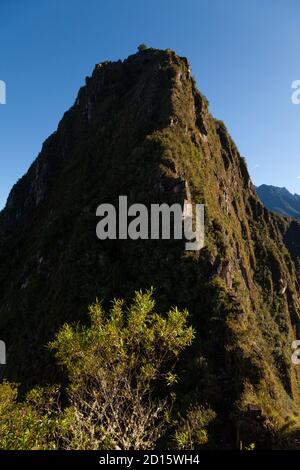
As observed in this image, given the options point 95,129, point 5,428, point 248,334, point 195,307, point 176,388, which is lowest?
point 176,388

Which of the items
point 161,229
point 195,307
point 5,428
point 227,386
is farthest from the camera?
point 161,229

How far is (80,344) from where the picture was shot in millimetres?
17875

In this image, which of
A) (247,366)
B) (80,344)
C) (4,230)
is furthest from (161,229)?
(4,230)

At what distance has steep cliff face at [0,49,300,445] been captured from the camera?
129ft

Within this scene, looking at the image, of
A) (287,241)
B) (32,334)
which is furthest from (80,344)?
(287,241)

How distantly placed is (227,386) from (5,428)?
83.2 ft

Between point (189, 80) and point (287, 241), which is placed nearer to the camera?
point (189, 80)

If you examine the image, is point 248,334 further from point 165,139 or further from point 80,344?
point 165,139

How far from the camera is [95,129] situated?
4242 inches

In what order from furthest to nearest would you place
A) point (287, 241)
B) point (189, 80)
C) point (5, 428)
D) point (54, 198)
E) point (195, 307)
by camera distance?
1. point (287, 241)
2. point (54, 198)
3. point (189, 80)
4. point (195, 307)
5. point (5, 428)

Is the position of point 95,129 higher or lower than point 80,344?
higher

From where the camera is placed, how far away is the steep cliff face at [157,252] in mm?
39188

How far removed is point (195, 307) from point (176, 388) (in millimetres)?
11032

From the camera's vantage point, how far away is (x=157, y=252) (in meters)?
52.9
